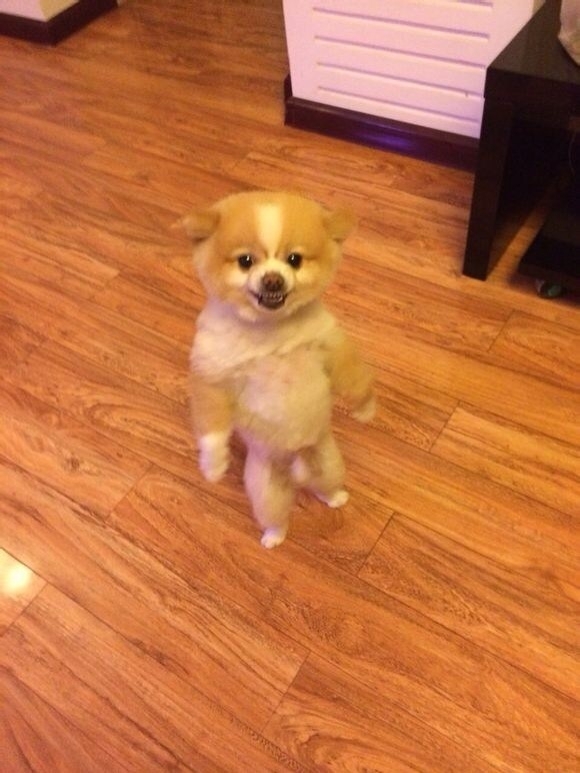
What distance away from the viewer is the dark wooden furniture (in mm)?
1062

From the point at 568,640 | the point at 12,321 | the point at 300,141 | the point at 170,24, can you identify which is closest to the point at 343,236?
the point at 568,640

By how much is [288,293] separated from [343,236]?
0.36 ft

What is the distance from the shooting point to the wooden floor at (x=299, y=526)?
36.0 inches

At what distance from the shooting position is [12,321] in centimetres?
147

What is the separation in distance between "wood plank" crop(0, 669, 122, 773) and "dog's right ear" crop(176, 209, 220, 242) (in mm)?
728

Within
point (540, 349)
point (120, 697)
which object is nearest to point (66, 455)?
point (120, 697)

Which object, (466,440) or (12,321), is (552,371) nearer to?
(466,440)

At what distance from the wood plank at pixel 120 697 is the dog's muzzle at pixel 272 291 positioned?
60 centimetres

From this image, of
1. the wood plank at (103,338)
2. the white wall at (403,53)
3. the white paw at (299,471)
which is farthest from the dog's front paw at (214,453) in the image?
the white wall at (403,53)

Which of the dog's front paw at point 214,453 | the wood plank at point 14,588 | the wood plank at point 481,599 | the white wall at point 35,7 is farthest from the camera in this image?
the white wall at point 35,7

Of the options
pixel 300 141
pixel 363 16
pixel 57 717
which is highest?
pixel 363 16

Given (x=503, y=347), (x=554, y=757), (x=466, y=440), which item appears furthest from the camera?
(x=503, y=347)

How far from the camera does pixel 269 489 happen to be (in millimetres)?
938

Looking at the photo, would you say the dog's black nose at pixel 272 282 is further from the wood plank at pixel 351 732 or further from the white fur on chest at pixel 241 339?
the wood plank at pixel 351 732
